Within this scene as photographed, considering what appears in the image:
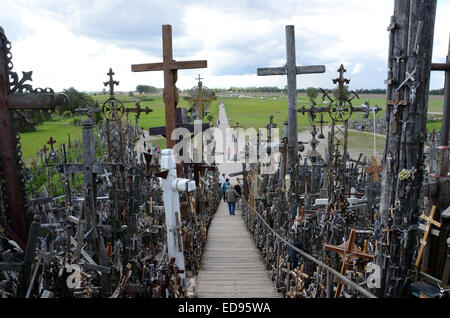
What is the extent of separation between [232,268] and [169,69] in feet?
13.1

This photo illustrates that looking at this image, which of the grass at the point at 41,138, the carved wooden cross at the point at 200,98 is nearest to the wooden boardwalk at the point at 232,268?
the carved wooden cross at the point at 200,98

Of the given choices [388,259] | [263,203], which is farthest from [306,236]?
[263,203]

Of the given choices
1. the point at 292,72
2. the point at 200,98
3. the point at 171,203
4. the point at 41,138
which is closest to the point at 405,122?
the point at 171,203

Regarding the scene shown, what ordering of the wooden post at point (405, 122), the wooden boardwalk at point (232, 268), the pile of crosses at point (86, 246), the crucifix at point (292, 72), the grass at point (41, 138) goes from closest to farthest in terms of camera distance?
the pile of crosses at point (86, 246)
the wooden post at point (405, 122)
the wooden boardwalk at point (232, 268)
the crucifix at point (292, 72)
the grass at point (41, 138)

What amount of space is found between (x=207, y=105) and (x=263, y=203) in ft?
17.7

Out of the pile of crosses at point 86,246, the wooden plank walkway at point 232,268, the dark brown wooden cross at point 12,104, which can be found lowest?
the wooden plank walkway at point 232,268

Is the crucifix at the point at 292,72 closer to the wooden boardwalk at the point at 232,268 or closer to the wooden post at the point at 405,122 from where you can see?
the wooden boardwalk at the point at 232,268

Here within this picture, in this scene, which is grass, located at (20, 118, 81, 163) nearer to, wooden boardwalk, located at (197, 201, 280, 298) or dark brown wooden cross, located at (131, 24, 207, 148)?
wooden boardwalk, located at (197, 201, 280, 298)

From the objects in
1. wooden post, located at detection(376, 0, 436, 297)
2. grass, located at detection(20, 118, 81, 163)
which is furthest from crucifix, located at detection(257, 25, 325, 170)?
grass, located at detection(20, 118, 81, 163)

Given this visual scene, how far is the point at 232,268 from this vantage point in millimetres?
7027

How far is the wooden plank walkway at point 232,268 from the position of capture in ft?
18.3

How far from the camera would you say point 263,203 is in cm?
1099

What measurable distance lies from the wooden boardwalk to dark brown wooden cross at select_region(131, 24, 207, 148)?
2560 millimetres

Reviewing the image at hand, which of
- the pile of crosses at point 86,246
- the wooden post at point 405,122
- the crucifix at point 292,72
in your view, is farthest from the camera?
the crucifix at point 292,72
